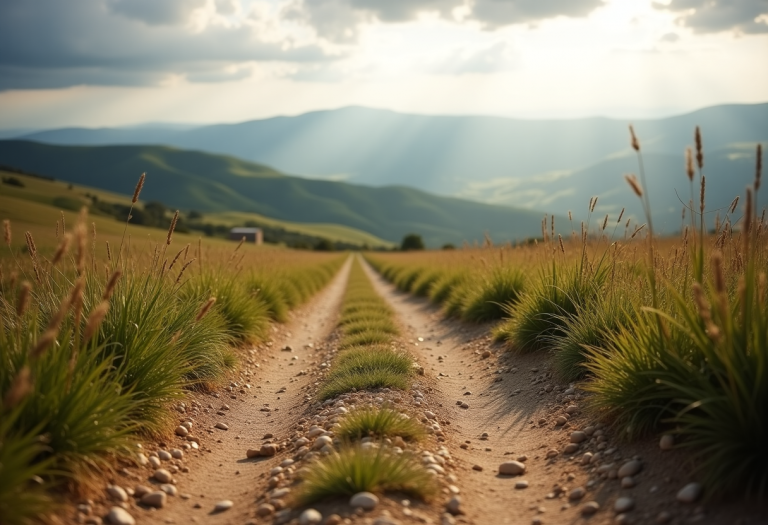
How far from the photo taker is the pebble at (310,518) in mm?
3658

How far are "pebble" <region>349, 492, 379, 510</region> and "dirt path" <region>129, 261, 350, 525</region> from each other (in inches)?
32.9

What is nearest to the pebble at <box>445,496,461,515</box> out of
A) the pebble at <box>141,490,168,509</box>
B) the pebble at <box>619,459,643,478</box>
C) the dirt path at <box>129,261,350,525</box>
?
the pebble at <box>619,459,643,478</box>

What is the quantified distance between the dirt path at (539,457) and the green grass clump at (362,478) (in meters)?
0.41

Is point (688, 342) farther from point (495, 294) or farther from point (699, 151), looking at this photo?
point (495, 294)

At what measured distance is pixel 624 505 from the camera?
3.85 meters

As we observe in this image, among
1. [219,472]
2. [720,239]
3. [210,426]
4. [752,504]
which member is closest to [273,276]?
[210,426]

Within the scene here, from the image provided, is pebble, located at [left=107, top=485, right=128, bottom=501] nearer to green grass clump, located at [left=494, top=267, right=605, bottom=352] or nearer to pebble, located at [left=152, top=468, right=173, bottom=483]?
pebble, located at [left=152, top=468, right=173, bottom=483]

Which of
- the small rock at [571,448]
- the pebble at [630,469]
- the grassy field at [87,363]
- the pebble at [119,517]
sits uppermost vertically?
the grassy field at [87,363]

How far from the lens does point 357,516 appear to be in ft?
12.1

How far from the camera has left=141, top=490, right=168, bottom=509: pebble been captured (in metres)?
4.30

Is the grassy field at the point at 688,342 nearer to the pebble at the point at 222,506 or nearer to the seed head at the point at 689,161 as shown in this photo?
the seed head at the point at 689,161

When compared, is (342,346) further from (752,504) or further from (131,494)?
(752,504)

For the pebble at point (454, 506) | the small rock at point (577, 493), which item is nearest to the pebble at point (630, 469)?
the small rock at point (577, 493)

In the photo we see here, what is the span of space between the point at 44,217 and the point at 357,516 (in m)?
23.3
